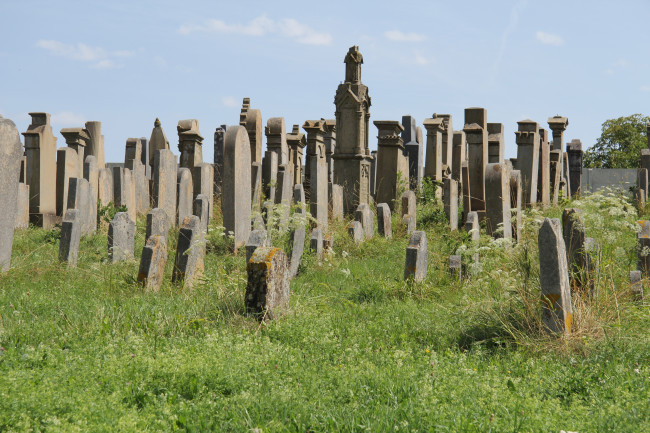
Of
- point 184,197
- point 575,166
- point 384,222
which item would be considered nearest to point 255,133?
point 184,197

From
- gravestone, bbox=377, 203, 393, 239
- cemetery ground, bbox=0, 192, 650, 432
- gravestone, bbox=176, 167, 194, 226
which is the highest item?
gravestone, bbox=176, 167, 194, 226

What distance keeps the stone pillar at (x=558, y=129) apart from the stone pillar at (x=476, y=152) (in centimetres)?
906

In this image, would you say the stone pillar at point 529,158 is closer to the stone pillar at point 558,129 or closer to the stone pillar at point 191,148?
the stone pillar at point 558,129

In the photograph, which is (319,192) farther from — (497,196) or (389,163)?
(389,163)

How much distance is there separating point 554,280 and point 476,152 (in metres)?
10.3

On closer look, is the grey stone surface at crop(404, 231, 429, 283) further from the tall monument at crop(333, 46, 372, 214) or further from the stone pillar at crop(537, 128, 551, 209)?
the stone pillar at crop(537, 128, 551, 209)

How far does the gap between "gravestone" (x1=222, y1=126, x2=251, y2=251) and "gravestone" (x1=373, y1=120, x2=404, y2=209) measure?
6873 mm

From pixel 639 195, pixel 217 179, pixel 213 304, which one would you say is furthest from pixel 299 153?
pixel 213 304

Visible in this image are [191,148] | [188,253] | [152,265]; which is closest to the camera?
[152,265]

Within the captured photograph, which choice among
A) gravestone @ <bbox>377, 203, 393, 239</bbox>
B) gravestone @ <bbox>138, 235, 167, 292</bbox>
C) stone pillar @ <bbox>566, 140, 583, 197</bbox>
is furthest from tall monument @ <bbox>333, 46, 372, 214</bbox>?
stone pillar @ <bbox>566, 140, 583, 197</bbox>

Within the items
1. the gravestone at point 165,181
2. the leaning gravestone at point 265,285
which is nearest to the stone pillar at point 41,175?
the gravestone at point 165,181

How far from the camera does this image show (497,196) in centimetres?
1098

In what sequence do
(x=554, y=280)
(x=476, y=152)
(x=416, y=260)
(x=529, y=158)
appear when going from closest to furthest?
1. (x=554, y=280)
2. (x=416, y=260)
3. (x=476, y=152)
4. (x=529, y=158)

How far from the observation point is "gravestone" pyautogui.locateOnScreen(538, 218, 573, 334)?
5.86m
